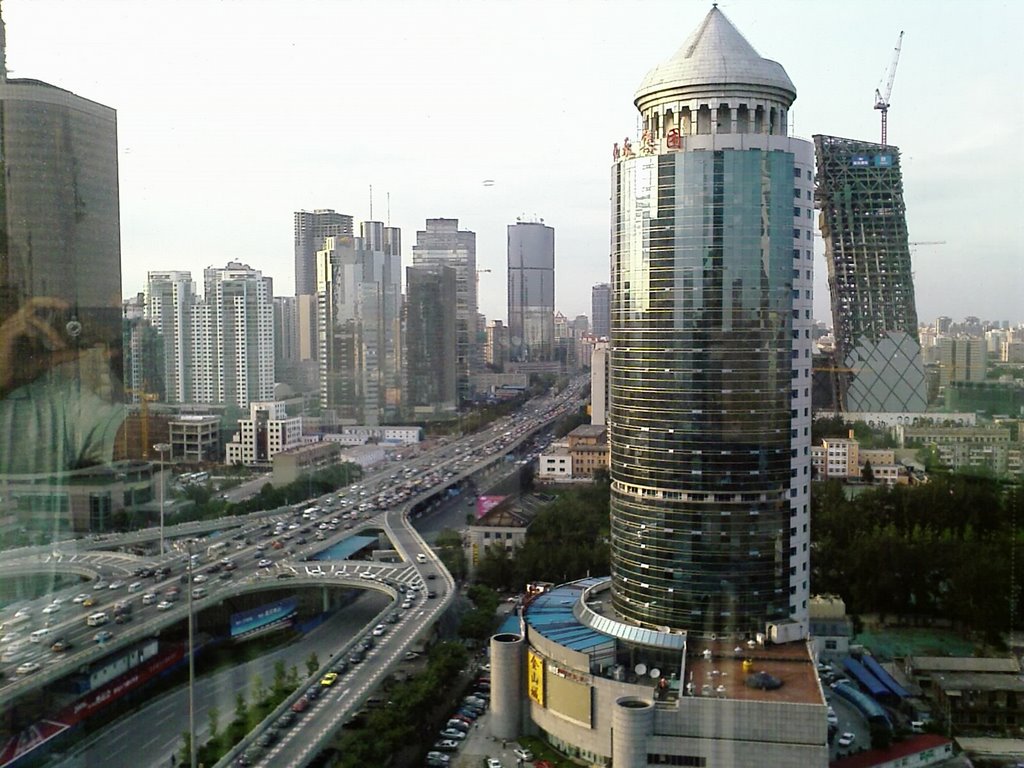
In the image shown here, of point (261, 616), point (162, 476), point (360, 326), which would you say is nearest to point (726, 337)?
point (162, 476)

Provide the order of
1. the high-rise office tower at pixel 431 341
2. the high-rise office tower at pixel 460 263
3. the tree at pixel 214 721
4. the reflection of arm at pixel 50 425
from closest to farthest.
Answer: the reflection of arm at pixel 50 425
the tree at pixel 214 721
the high-rise office tower at pixel 460 263
the high-rise office tower at pixel 431 341

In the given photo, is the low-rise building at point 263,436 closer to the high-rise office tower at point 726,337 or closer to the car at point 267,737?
the car at point 267,737

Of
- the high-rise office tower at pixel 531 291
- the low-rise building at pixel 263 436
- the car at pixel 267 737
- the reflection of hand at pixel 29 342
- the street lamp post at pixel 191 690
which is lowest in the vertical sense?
the car at pixel 267 737

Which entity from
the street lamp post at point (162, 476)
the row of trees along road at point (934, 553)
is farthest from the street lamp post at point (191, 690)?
the row of trees along road at point (934, 553)

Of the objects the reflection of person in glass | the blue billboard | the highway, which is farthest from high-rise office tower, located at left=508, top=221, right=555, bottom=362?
the blue billboard

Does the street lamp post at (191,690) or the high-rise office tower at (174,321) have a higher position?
the high-rise office tower at (174,321)

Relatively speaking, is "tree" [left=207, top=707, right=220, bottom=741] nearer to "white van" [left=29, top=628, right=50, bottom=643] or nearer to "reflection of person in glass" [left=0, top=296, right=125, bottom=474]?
"white van" [left=29, top=628, right=50, bottom=643]

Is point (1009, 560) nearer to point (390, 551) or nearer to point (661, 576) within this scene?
point (661, 576)
